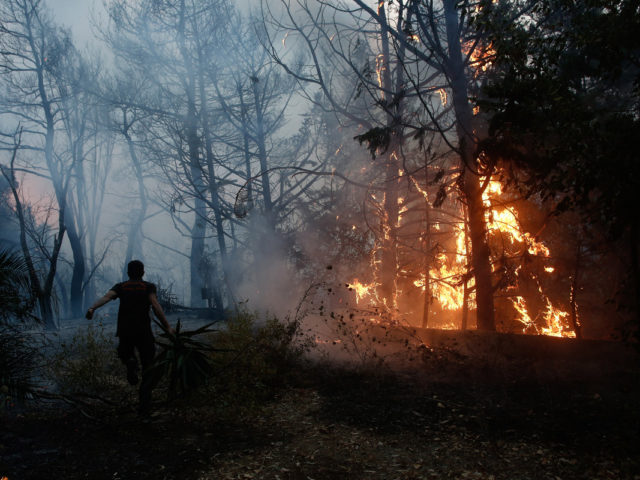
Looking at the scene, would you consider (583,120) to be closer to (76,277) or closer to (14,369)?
(14,369)

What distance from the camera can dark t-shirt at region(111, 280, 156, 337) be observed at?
623 cm

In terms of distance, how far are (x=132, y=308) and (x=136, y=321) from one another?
183 millimetres

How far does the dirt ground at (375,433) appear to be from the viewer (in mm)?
4922

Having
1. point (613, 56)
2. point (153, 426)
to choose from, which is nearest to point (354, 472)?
point (153, 426)

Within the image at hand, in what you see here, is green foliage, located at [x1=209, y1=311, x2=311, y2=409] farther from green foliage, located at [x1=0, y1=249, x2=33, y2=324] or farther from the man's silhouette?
green foliage, located at [x1=0, y1=249, x2=33, y2=324]

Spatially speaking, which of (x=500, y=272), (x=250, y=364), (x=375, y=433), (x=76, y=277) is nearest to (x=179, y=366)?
(x=250, y=364)

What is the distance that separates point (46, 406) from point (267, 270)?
973 cm

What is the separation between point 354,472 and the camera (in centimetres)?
491

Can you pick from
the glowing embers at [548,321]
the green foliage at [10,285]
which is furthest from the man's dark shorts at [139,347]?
the glowing embers at [548,321]

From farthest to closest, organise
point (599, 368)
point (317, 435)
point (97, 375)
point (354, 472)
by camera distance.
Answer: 1. point (97, 375)
2. point (599, 368)
3. point (317, 435)
4. point (354, 472)

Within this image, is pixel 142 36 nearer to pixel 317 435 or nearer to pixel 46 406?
pixel 46 406

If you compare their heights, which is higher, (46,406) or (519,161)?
(519,161)

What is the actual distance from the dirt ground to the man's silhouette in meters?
0.63

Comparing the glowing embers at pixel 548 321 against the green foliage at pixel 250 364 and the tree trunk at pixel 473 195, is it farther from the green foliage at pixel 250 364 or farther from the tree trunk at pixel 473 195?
the green foliage at pixel 250 364
